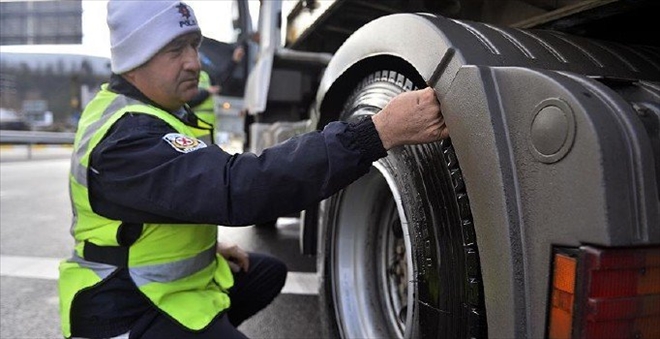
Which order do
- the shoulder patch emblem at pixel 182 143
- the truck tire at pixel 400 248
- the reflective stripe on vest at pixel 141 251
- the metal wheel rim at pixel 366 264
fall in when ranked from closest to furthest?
the truck tire at pixel 400 248, the shoulder patch emblem at pixel 182 143, the reflective stripe on vest at pixel 141 251, the metal wheel rim at pixel 366 264

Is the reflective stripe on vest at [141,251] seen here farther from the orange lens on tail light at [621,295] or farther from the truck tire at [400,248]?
the orange lens on tail light at [621,295]

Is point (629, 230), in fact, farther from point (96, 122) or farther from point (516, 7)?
point (96, 122)

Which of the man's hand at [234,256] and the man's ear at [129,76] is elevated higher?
the man's ear at [129,76]

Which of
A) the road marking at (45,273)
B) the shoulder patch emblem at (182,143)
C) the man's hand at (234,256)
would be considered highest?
the shoulder patch emblem at (182,143)

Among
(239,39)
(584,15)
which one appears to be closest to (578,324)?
(584,15)

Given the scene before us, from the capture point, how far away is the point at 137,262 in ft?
5.76

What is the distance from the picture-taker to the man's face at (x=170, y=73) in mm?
1817

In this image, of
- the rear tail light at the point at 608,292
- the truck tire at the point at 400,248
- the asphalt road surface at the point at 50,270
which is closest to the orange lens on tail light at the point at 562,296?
the rear tail light at the point at 608,292

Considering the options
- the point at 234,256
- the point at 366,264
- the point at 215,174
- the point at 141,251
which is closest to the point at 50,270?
the point at 234,256

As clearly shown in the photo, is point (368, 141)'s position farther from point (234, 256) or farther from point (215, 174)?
point (234, 256)

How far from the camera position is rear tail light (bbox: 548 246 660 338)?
94 cm

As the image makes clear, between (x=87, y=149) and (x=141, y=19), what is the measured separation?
0.42m

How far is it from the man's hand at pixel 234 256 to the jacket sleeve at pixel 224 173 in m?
0.79

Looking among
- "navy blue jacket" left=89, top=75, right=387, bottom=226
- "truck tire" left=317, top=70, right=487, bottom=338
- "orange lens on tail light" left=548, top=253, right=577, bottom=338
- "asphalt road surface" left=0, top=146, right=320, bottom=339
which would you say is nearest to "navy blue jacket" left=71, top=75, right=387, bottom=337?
"navy blue jacket" left=89, top=75, right=387, bottom=226
